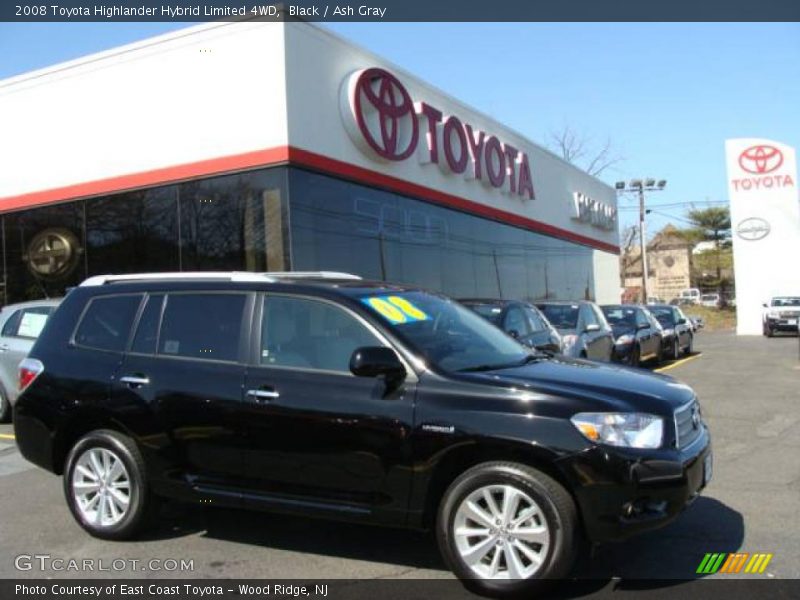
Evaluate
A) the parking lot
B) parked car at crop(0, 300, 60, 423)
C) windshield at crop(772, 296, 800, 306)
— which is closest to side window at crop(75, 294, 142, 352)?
the parking lot

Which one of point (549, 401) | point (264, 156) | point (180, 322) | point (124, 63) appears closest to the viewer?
point (549, 401)

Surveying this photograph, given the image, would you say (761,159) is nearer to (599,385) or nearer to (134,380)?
(599,385)

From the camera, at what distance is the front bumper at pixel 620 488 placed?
4016 mm

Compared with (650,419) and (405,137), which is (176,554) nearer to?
(650,419)

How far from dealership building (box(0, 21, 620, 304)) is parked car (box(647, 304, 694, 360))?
5.76 m

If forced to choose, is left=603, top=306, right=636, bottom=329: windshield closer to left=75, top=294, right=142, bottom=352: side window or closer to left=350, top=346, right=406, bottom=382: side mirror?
left=75, top=294, right=142, bottom=352: side window

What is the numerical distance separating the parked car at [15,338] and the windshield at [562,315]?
7.88m

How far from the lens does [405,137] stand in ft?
51.1

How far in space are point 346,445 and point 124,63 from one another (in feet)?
37.8

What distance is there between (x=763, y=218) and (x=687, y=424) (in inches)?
1206

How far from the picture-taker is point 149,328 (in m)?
5.46

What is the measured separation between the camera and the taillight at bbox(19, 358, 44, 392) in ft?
18.9

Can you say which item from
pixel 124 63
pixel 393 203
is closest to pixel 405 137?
pixel 393 203

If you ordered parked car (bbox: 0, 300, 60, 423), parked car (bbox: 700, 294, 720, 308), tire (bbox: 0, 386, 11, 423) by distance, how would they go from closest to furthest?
parked car (bbox: 0, 300, 60, 423)
tire (bbox: 0, 386, 11, 423)
parked car (bbox: 700, 294, 720, 308)
